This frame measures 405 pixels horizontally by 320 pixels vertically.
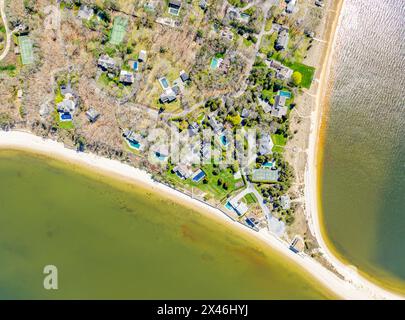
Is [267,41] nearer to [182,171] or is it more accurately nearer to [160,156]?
[182,171]

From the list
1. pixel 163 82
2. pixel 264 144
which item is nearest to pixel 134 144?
pixel 163 82

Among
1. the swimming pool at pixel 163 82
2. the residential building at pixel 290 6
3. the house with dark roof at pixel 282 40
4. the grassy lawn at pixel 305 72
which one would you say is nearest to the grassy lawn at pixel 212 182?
the swimming pool at pixel 163 82

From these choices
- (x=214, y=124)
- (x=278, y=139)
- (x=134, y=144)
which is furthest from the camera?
(x=278, y=139)

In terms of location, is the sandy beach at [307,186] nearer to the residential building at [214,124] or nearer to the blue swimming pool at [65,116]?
the blue swimming pool at [65,116]

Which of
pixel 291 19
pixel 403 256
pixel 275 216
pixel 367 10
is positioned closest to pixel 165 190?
pixel 275 216

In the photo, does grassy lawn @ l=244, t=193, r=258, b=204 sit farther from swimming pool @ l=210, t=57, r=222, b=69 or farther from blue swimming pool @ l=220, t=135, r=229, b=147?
swimming pool @ l=210, t=57, r=222, b=69
